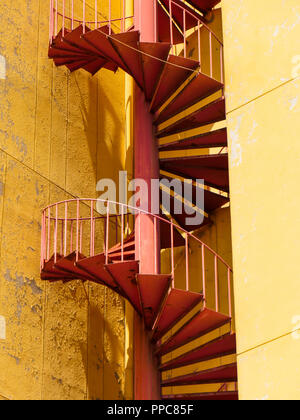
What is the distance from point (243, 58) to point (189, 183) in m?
3.43

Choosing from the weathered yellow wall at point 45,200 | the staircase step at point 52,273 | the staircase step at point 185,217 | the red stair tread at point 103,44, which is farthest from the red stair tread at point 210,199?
the staircase step at point 52,273

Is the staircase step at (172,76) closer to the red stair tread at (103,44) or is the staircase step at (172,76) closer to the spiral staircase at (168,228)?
the spiral staircase at (168,228)

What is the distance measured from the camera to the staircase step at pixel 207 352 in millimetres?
13102

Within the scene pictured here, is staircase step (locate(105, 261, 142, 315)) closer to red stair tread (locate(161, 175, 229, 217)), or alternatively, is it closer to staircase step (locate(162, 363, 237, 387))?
staircase step (locate(162, 363, 237, 387))

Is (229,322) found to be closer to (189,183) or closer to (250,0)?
(189,183)

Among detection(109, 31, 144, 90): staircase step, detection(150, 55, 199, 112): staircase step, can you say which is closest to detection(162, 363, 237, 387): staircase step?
detection(150, 55, 199, 112): staircase step

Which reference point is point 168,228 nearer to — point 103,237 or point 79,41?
point 103,237

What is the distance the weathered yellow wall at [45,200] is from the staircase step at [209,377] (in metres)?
0.95

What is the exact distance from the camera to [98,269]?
42.9 feet

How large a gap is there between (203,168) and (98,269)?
2.47m

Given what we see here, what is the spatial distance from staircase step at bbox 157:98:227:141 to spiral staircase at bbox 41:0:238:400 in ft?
0.04

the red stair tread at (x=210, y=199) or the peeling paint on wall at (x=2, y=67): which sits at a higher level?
the peeling paint on wall at (x=2, y=67)

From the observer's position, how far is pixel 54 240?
1353 centimetres

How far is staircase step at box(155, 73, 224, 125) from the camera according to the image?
1355cm
